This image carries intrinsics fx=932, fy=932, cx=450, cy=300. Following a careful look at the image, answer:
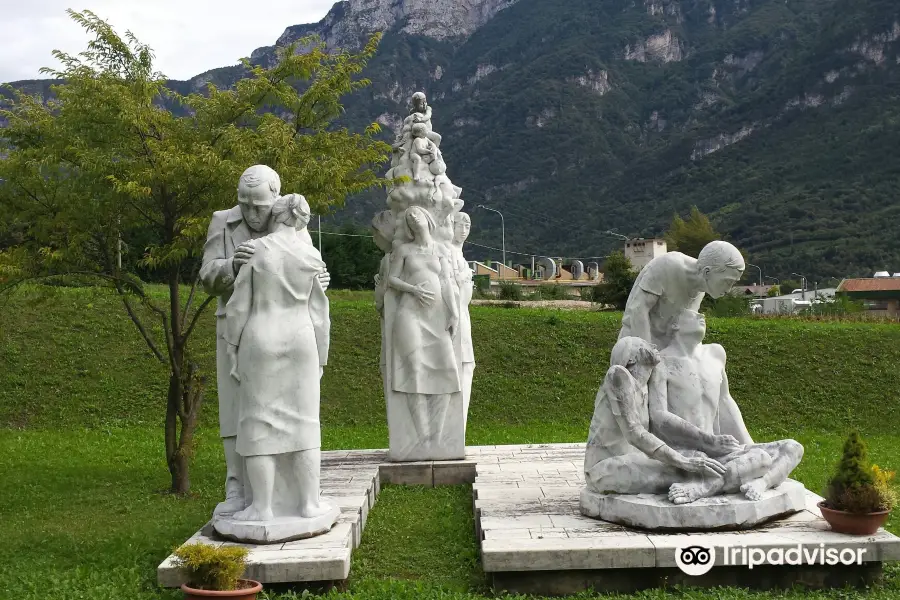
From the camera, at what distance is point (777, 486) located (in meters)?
6.41

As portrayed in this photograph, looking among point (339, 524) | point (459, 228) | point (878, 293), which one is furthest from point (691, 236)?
point (339, 524)

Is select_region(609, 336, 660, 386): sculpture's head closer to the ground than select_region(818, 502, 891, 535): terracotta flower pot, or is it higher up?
higher up

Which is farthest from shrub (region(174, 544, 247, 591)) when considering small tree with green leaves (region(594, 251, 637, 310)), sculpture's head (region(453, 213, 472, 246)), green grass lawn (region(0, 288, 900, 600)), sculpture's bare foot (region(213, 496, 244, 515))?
small tree with green leaves (region(594, 251, 637, 310))

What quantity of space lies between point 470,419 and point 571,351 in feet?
11.2

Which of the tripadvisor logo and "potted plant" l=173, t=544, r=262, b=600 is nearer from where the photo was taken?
"potted plant" l=173, t=544, r=262, b=600

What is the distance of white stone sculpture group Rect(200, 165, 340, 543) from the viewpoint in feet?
19.9

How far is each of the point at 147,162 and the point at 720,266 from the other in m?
5.43

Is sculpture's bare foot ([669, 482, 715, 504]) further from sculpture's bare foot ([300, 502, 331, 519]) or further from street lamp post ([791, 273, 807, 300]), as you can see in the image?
street lamp post ([791, 273, 807, 300])

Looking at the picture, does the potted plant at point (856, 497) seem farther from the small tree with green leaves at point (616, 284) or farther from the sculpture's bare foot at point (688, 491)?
the small tree with green leaves at point (616, 284)

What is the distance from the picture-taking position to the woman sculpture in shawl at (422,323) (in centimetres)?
952

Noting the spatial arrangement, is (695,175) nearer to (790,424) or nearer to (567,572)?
(790,424)

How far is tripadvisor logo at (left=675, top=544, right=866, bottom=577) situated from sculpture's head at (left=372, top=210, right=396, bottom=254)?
5124mm

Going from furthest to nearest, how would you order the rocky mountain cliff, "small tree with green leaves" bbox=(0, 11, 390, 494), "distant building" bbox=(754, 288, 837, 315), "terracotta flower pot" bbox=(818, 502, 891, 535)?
1. the rocky mountain cliff
2. "distant building" bbox=(754, 288, 837, 315)
3. "small tree with green leaves" bbox=(0, 11, 390, 494)
4. "terracotta flower pot" bbox=(818, 502, 891, 535)

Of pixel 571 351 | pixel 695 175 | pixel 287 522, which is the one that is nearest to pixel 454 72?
pixel 695 175
